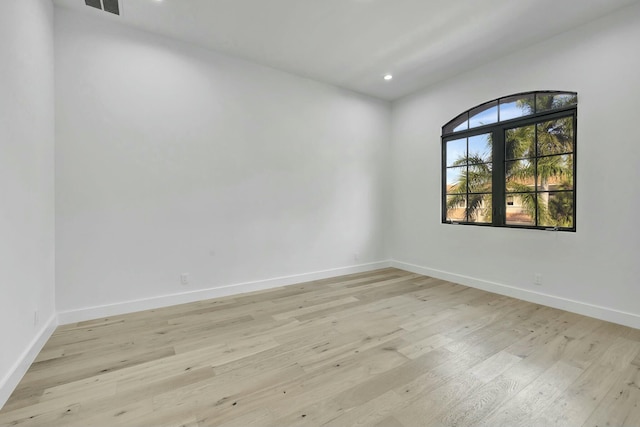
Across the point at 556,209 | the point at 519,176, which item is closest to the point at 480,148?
the point at 519,176

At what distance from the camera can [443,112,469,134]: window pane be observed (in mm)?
4207

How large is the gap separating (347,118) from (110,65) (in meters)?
3.18

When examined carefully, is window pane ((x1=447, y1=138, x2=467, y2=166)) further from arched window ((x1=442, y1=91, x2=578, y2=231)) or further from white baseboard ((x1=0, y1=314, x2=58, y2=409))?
white baseboard ((x1=0, y1=314, x2=58, y2=409))

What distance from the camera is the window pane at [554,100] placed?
3.16 meters

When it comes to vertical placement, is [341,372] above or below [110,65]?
below

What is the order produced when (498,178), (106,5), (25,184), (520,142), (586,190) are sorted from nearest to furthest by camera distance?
(25,184) → (106,5) → (586,190) → (520,142) → (498,178)

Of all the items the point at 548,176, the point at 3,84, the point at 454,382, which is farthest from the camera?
the point at 548,176

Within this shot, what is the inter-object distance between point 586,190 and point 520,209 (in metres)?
0.69

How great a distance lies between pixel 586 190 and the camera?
3.00 metres

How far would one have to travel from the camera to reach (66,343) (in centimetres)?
242

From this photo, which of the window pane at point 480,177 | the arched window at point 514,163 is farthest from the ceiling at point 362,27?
the window pane at point 480,177

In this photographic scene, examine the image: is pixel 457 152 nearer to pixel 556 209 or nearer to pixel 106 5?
pixel 556 209

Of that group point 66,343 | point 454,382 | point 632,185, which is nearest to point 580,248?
point 632,185

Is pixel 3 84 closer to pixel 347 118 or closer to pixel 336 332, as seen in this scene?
pixel 336 332
